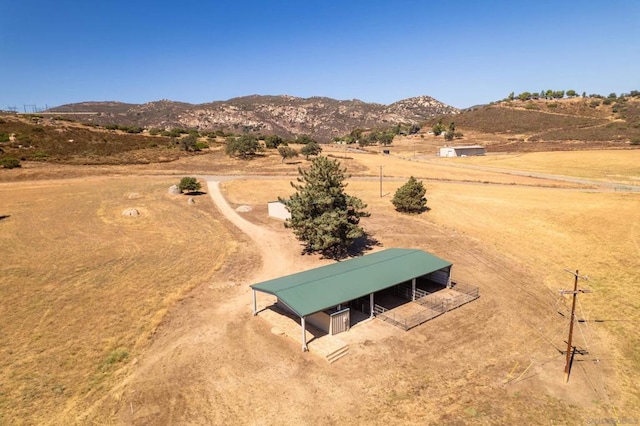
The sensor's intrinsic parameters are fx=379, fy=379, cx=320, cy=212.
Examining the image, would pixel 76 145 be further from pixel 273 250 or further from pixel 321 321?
pixel 321 321

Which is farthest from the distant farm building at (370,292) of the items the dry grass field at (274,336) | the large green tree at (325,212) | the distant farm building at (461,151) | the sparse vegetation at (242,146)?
the distant farm building at (461,151)

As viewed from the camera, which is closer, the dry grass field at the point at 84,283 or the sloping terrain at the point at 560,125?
Result: the dry grass field at the point at 84,283

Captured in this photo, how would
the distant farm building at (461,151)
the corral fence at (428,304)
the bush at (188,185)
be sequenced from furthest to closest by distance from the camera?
the distant farm building at (461,151) < the bush at (188,185) < the corral fence at (428,304)

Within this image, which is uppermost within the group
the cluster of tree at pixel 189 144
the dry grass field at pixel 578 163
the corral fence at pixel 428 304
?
the cluster of tree at pixel 189 144

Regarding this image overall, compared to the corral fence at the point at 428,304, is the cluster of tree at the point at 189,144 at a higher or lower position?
higher

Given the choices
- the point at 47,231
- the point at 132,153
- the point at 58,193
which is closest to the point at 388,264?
the point at 47,231

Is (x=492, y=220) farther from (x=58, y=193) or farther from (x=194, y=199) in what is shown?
(x=58, y=193)

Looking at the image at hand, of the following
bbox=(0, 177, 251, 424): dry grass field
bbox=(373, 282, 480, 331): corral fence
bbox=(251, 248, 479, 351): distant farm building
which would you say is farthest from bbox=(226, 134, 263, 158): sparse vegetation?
bbox=(373, 282, 480, 331): corral fence

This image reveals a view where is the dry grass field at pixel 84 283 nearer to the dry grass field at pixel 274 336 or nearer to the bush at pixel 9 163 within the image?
the dry grass field at pixel 274 336
